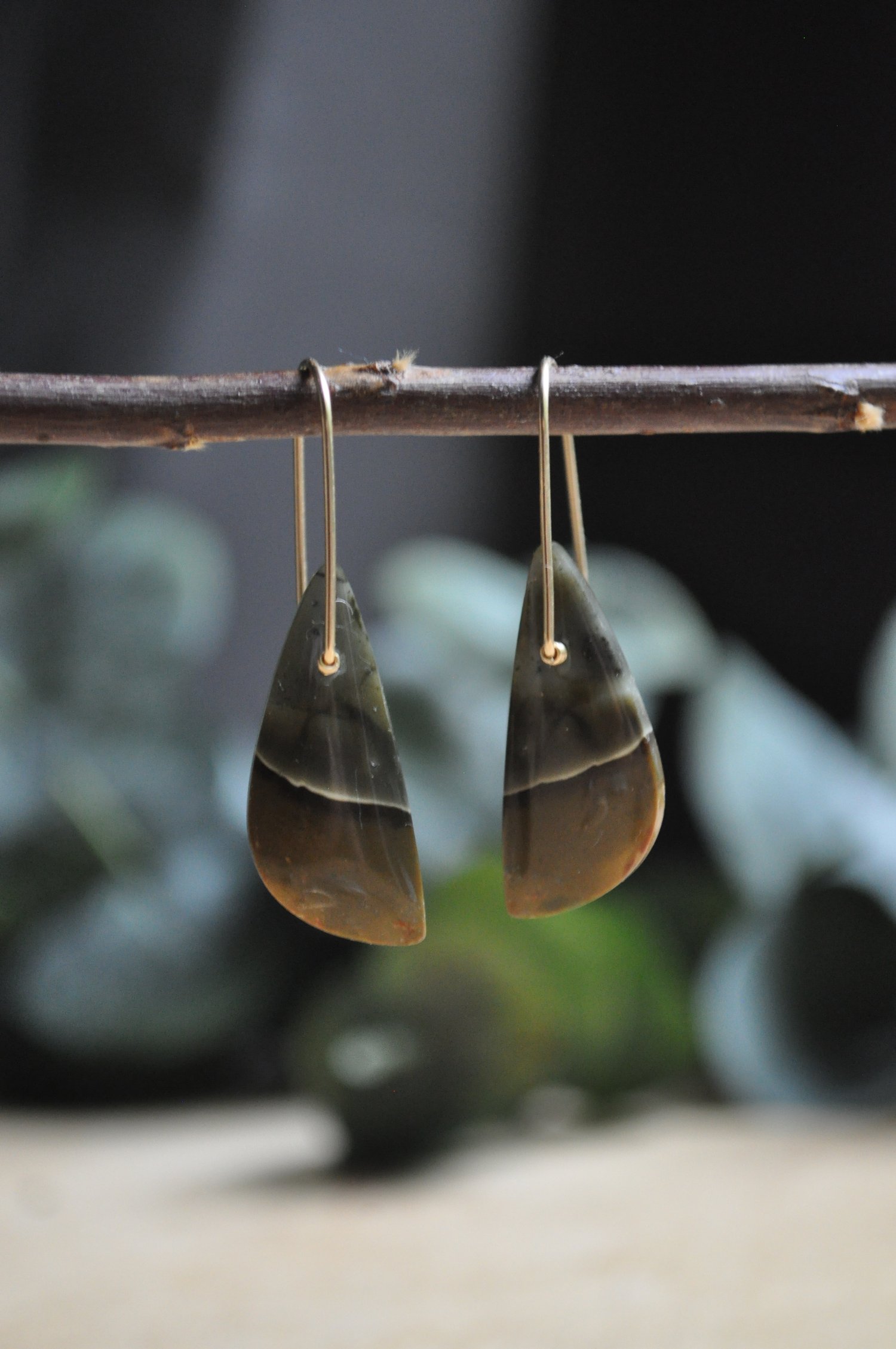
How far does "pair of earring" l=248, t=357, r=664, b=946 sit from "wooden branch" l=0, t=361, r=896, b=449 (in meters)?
0.03

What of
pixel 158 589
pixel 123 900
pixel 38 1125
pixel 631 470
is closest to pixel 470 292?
pixel 631 470

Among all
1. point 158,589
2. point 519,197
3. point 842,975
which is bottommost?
point 842,975

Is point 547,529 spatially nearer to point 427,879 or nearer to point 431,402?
point 431,402

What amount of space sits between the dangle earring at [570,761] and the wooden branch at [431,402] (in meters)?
0.03

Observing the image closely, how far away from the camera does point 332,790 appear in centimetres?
36

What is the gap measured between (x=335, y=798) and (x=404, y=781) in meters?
0.02

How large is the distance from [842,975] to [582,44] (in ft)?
1.89

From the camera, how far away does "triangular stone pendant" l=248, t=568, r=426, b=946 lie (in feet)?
1.19

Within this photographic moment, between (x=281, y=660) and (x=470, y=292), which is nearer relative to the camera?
(x=281, y=660)

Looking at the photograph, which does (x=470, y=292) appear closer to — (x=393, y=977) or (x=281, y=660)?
(x=393, y=977)

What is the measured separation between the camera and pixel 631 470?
1.02m

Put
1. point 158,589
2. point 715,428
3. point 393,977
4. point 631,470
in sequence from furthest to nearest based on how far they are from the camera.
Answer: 1. point 631,470
2. point 158,589
3. point 393,977
4. point 715,428

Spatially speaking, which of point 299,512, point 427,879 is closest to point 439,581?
point 427,879

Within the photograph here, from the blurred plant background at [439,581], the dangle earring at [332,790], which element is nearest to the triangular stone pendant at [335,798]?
the dangle earring at [332,790]
